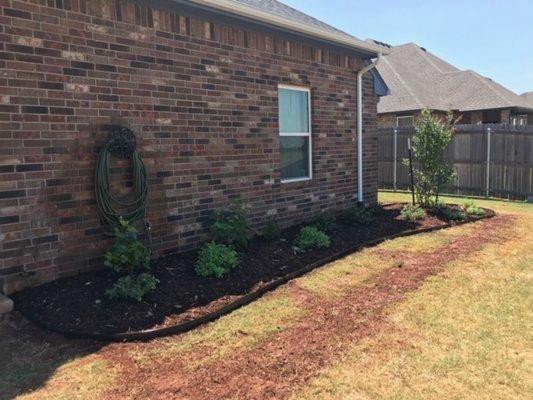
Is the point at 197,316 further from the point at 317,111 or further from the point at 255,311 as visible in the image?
the point at 317,111

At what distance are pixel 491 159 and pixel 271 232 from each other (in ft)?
28.3

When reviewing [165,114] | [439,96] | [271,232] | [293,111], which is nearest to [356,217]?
[271,232]

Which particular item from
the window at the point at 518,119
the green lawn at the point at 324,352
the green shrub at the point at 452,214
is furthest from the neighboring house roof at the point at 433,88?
the green lawn at the point at 324,352

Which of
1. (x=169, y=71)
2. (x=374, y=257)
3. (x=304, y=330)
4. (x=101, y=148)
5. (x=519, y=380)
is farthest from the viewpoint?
(x=374, y=257)

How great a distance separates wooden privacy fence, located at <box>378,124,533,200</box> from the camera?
37.9 ft

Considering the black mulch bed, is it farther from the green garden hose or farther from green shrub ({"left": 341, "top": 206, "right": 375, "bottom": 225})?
green shrub ({"left": 341, "top": 206, "right": 375, "bottom": 225})

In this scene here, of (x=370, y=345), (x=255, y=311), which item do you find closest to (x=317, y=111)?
(x=255, y=311)

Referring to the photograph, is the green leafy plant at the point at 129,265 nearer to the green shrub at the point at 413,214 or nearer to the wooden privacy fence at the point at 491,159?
the green shrub at the point at 413,214

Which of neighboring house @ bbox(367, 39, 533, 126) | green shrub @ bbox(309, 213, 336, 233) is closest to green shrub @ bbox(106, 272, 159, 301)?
green shrub @ bbox(309, 213, 336, 233)

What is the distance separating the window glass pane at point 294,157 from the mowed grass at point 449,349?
10.5 feet

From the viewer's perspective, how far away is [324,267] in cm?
559

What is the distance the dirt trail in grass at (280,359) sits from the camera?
9.46 ft

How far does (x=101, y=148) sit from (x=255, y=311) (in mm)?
2455

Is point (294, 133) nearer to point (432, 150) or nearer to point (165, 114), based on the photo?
point (165, 114)
